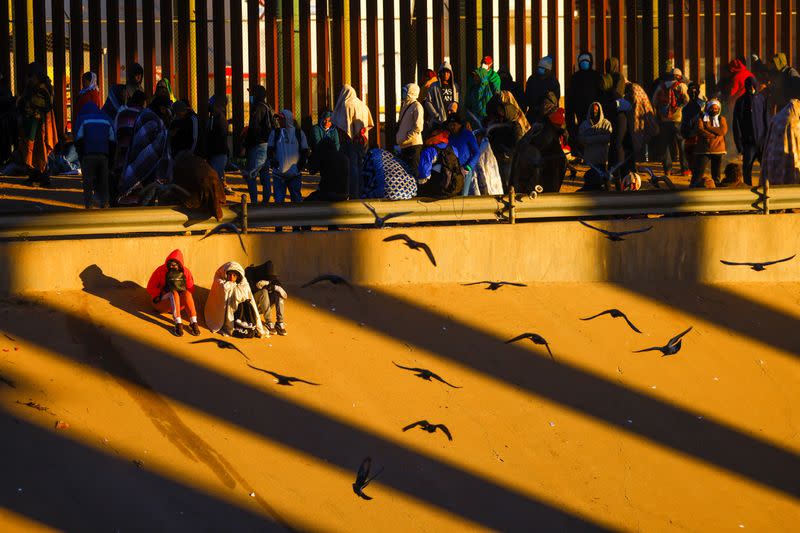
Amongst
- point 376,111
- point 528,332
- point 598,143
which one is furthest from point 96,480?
point 376,111

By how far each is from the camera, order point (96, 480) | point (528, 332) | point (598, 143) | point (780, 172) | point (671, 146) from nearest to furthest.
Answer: point (96, 480)
point (528, 332)
point (780, 172)
point (598, 143)
point (671, 146)

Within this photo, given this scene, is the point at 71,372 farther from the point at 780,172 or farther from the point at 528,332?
the point at 780,172

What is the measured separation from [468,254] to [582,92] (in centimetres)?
779

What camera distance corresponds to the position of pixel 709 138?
62.5 feet

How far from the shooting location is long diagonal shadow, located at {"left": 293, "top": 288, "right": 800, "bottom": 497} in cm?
1267

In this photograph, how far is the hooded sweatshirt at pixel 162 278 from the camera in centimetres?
1318

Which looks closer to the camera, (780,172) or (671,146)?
(780,172)

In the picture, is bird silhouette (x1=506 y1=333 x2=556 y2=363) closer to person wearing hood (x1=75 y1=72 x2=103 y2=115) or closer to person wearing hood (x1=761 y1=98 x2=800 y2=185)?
person wearing hood (x1=761 y1=98 x2=800 y2=185)

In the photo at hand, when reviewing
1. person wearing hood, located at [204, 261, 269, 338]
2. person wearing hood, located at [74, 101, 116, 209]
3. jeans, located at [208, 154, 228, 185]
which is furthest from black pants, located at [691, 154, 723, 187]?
person wearing hood, located at [204, 261, 269, 338]

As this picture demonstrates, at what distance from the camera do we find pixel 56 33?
22938mm

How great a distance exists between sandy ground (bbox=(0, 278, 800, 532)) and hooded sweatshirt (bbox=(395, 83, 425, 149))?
5.41m

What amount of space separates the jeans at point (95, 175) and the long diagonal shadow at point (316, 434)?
395cm

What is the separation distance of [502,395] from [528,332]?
0.87 m

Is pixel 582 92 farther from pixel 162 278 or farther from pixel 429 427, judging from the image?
pixel 429 427
